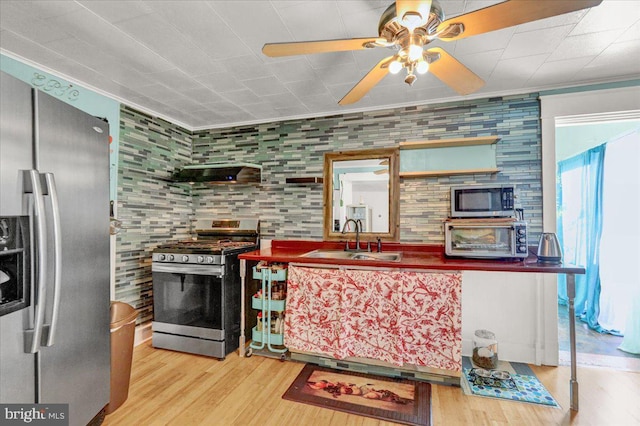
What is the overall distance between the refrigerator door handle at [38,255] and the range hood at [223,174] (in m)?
1.93

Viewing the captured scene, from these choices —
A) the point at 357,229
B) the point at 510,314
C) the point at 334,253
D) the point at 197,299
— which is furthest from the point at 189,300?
the point at 510,314

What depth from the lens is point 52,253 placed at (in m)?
1.19

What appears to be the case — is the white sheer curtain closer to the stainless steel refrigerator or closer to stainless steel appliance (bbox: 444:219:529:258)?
stainless steel appliance (bbox: 444:219:529:258)

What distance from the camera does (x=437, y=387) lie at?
217cm

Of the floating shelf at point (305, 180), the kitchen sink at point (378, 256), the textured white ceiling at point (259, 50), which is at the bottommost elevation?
the kitchen sink at point (378, 256)

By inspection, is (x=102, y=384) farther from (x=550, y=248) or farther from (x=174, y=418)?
(x=550, y=248)

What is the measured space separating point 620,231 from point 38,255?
15.5 ft

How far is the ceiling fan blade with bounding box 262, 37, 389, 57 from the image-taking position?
A: 138cm

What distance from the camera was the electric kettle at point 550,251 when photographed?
209 cm

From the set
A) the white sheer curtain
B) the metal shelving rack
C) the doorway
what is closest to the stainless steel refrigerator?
the metal shelving rack

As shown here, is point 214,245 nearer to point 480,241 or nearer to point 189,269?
point 189,269

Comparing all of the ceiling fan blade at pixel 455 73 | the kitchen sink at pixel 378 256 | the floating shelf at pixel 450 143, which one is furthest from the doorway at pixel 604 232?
the kitchen sink at pixel 378 256

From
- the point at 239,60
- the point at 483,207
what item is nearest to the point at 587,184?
the point at 483,207

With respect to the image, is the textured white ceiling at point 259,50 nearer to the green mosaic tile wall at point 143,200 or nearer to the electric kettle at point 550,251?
the green mosaic tile wall at point 143,200
